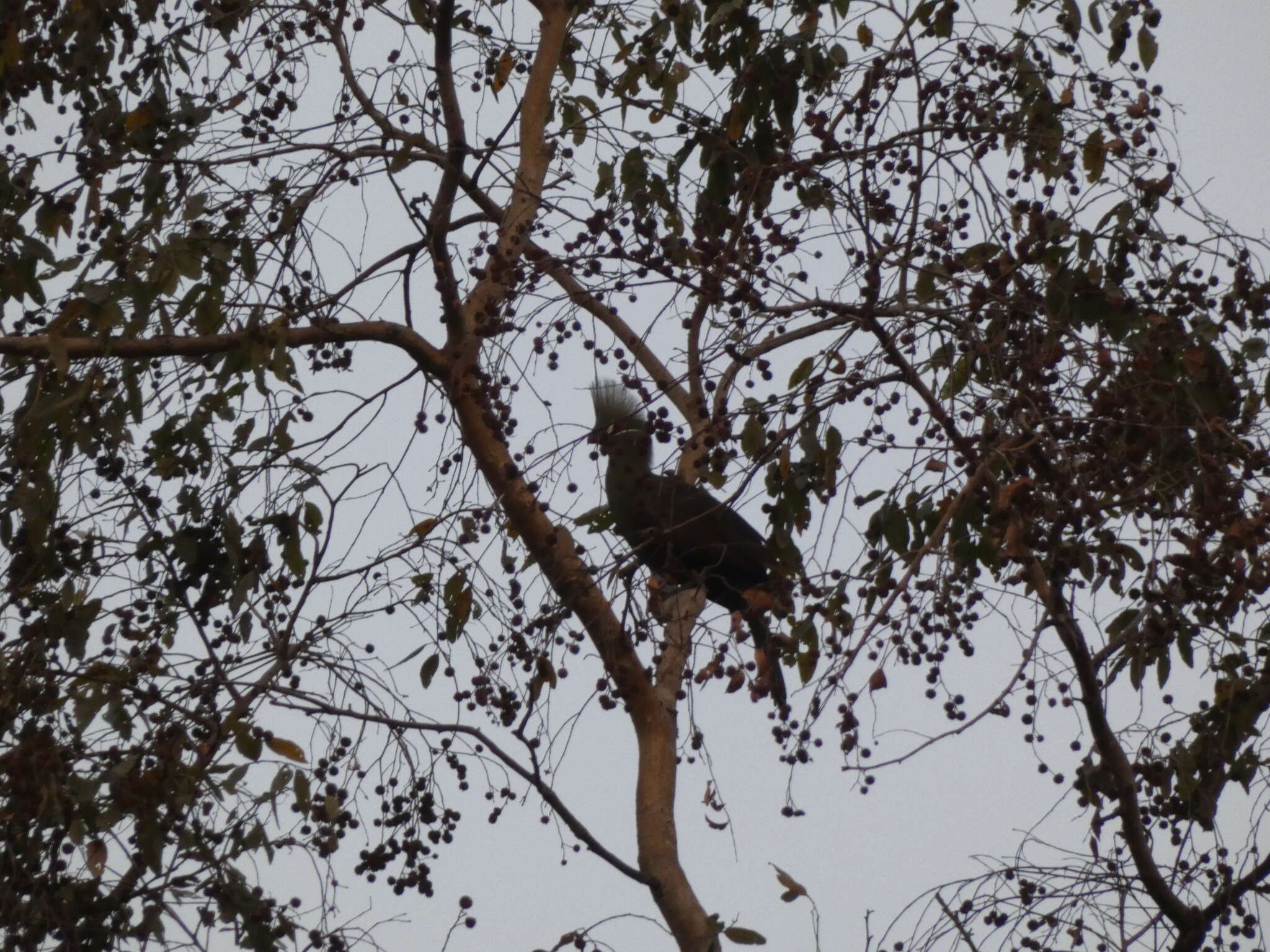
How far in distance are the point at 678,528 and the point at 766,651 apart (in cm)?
24

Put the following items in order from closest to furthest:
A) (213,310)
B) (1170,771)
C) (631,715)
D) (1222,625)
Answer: (1222,625) < (1170,771) < (213,310) < (631,715)

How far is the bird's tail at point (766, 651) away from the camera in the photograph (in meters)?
2.09

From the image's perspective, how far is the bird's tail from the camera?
6.86 feet

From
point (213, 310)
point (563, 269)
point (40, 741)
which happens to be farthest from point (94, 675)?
point (563, 269)

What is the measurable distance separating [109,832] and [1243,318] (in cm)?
187

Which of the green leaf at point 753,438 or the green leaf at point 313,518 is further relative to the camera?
the green leaf at point 313,518

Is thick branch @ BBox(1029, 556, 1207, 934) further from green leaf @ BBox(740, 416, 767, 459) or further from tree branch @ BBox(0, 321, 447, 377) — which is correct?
tree branch @ BBox(0, 321, 447, 377)

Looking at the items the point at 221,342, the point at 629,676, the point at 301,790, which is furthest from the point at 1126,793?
the point at 221,342

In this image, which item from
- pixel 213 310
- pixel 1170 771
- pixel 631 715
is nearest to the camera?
pixel 1170 771

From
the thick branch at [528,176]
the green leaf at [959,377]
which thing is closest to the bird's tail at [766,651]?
the green leaf at [959,377]

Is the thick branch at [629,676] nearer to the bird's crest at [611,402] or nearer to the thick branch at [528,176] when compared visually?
the thick branch at [528,176]

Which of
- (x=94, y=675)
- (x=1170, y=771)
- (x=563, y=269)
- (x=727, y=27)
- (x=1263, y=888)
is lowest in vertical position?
(x=1263, y=888)

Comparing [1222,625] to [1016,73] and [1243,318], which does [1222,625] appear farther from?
[1016,73]

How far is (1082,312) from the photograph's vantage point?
208 cm
